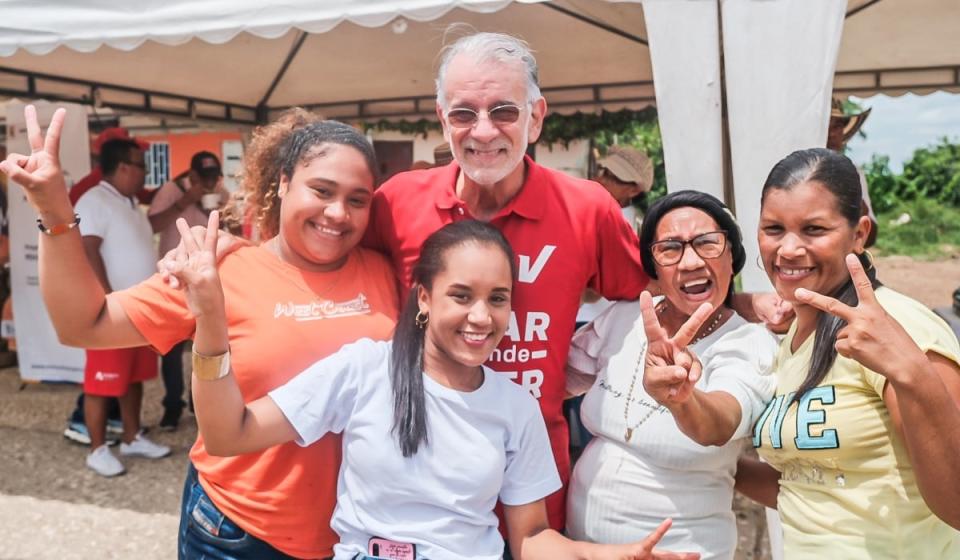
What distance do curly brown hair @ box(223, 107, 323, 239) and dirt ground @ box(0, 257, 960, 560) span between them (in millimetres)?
2376

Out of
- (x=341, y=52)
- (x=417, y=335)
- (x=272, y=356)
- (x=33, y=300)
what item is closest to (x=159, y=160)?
(x=33, y=300)

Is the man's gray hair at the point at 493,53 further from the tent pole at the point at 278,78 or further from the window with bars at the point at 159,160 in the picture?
the window with bars at the point at 159,160

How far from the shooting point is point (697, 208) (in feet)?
5.92

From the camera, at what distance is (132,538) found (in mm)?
3773

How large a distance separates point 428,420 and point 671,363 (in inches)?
21.3

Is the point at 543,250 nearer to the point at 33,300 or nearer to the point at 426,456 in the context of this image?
the point at 426,456

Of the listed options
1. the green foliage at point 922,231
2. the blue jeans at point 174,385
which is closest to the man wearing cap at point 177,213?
the blue jeans at point 174,385

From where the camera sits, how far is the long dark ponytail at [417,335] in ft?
5.30

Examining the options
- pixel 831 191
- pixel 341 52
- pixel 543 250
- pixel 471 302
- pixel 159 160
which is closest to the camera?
pixel 831 191

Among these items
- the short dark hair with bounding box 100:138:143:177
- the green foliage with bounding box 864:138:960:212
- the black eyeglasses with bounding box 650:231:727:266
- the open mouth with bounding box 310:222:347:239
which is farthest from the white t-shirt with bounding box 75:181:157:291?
the green foliage with bounding box 864:138:960:212

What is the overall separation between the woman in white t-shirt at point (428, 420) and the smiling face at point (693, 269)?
0.40 metres

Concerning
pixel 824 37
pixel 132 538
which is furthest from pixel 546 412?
pixel 132 538

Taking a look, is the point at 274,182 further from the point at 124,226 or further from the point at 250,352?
the point at 124,226

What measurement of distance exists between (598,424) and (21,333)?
5.91 meters
